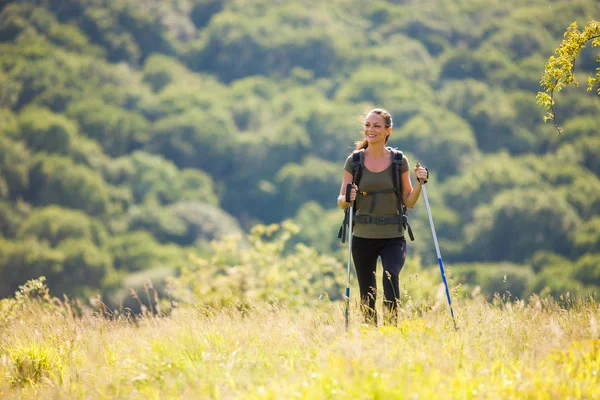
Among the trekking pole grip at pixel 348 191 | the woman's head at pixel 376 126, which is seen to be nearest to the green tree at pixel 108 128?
the woman's head at pixel 376 126

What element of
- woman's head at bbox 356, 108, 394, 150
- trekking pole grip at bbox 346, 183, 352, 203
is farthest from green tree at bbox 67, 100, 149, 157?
trekking pole grip at bbox 346, 183, 352, 203

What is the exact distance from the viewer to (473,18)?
193875 mm

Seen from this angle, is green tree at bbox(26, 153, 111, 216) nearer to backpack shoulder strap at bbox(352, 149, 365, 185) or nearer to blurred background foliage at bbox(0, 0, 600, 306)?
blurred background foliage at bbox(0, 0, 600, 306)

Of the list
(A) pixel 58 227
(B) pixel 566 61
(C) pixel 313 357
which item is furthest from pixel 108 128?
(C) pixel 313 357

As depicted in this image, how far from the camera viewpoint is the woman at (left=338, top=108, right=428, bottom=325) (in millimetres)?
6520

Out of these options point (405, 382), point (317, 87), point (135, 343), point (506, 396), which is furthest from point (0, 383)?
point (317, 87)

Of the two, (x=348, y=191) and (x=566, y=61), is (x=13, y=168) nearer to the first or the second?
(x=566, y=61)

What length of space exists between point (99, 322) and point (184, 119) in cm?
14421

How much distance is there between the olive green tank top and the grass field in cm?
77

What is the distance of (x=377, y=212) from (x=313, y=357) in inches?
65.1

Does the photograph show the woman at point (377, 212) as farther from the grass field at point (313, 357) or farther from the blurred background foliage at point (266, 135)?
the blurred background foliage at point (266, 135)

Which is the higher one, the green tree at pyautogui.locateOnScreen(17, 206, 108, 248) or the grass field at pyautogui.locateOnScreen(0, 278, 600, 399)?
the green tree at pyautogui.locateOnScreen(17, 206, 108, 248)

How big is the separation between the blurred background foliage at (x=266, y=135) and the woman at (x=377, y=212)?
70493mm

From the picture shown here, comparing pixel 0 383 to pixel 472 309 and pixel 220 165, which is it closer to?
pixel 472 309
